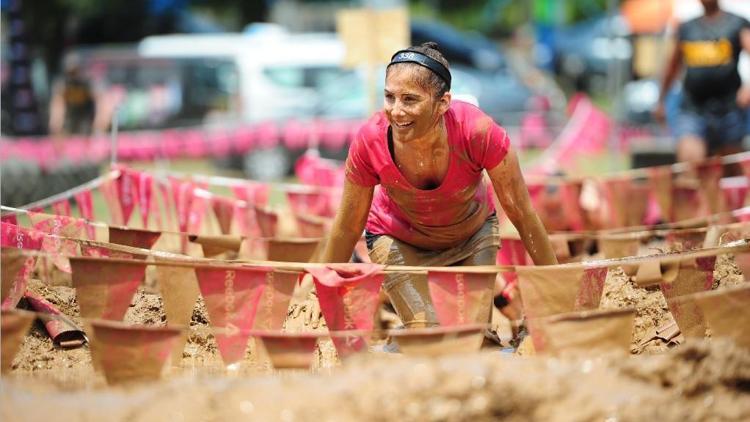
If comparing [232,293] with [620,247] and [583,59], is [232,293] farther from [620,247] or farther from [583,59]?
[583,59]

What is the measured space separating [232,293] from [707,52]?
7029mm

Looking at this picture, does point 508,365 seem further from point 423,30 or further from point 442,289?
point 423,30

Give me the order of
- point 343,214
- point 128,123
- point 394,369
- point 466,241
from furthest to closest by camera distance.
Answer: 1. point 128,123
2. point 466,241
3. point 343,214
4. point 394,369

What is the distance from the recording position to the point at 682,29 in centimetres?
1142

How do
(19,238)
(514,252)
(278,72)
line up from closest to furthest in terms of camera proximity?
(19,238), (514,252), (278,72)

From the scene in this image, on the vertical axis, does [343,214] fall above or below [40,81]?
above

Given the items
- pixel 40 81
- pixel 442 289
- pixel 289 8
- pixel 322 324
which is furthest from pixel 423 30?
pixel 442 289

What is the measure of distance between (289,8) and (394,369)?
31.4 meters

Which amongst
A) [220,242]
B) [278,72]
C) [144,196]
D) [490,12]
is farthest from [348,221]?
[490,12]

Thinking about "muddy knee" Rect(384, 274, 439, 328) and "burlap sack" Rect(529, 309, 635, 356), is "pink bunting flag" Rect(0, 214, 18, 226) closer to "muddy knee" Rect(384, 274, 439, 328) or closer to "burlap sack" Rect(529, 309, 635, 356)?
"muddy knee" Rect(384, 274, 439, 328)

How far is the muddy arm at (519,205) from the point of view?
19.5 feet

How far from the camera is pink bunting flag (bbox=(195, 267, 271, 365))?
5539 millimetres

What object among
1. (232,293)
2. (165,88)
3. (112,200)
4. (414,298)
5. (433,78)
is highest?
(433,78)

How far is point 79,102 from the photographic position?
24156mm
